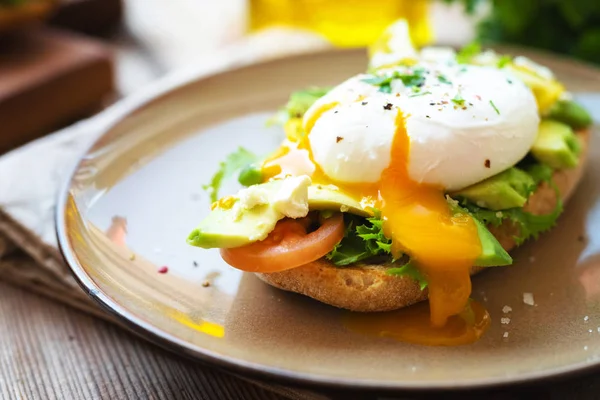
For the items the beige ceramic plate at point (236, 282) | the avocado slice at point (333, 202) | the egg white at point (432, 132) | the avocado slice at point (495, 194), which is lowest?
the beige ceramic plate at point (236, 282)

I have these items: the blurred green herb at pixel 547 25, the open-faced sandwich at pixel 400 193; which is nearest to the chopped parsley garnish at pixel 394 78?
the open-faced sandwich at pixel 400 193

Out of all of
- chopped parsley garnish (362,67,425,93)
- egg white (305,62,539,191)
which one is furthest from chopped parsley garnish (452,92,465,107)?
chopped parsley garnish (362,67,425,93)

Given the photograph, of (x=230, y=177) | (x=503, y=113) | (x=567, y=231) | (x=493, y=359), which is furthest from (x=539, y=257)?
(x=230, y=177)

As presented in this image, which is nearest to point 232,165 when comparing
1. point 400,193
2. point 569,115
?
point 400,193

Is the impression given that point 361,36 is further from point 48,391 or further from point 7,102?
point 48,391

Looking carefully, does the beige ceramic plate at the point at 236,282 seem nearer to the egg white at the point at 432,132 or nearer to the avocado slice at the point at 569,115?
the avocado slice at the point at 569,115

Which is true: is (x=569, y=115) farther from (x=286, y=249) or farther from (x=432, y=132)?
(x=286, y=249)
